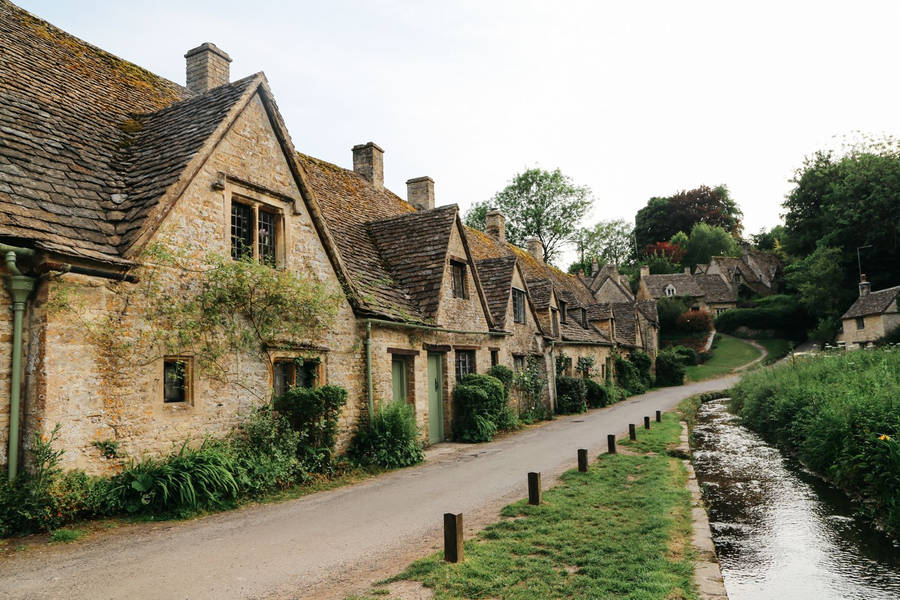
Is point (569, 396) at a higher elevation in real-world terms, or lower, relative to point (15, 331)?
lower

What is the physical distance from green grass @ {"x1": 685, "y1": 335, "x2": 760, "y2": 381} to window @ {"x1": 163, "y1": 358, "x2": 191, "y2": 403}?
133 ft

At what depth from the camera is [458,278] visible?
17.7 meters

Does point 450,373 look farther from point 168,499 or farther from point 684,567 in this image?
point 684,567

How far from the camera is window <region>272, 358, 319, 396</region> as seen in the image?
11.0 m

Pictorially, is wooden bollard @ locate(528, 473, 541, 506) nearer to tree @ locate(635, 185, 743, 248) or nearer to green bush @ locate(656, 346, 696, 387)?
green bush @ locate(656, 346, 696, 387)

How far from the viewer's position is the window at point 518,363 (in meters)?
21.0

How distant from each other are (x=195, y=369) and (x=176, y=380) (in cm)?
31

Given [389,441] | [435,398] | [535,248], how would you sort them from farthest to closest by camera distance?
1. [535,248]
2. [435,398]
3. [389,441]

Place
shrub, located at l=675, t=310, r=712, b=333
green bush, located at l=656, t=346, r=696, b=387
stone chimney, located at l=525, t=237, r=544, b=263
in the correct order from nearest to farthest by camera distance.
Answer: stone chimney, located at l=525, t=237, r=544, b=263, green bush, located at l=656, t=346, r=696, b=387, shrub, located at l=675, t=310, r=712, b=333

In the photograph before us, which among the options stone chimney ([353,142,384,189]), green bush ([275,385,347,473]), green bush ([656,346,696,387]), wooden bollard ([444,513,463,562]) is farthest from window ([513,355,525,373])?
green bush ([656,346,696,387])

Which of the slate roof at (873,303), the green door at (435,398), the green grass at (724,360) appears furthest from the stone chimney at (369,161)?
the slate roof at (873,303)

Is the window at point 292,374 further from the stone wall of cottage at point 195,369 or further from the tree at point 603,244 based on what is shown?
the tree at point 603,244

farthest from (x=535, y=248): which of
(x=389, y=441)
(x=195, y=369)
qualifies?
(x=195, y=369)

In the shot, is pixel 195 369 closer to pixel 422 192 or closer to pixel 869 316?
pixel 422 192
